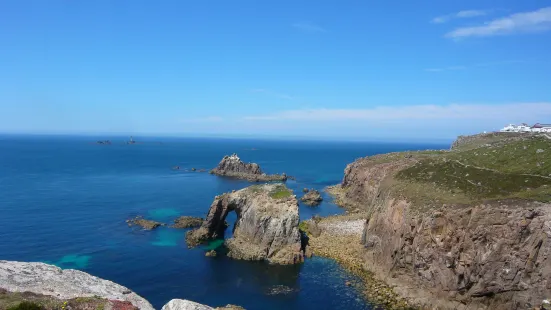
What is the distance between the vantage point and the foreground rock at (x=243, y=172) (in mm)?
145875

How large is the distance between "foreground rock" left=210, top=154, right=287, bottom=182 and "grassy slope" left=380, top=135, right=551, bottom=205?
83.1m

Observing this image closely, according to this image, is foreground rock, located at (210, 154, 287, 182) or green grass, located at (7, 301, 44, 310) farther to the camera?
foreground rock, located at (210, 154, 287, 182)

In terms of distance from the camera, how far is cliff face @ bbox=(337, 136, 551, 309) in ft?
125

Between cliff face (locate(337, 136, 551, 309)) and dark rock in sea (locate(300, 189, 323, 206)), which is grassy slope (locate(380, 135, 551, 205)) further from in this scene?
dark rock in sea (locate(300, 189, 323, 206))

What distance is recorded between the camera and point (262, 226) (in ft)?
200

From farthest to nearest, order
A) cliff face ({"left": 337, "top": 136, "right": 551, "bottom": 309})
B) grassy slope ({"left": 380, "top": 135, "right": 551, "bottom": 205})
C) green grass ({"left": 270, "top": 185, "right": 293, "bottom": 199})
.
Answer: green grass ({"left": 270, "top": 185, "right": 293, "bottom": 199}), grassy slope ({"left": 380, "top": 135, "right": 551, "bottom": 205}), cliff face ({"left": 337, "top": 136, "right": 551, "bottom": 309})

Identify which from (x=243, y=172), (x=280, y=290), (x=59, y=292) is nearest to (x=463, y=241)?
(x=280, y=290)

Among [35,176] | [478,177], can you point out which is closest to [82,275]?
[478,177]

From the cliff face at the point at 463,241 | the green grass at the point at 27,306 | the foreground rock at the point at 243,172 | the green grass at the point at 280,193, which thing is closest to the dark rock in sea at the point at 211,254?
the green grass at the point at 280,193

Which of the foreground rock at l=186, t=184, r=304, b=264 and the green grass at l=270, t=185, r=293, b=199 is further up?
the green grass at l=270, t=185, r=293, b=199

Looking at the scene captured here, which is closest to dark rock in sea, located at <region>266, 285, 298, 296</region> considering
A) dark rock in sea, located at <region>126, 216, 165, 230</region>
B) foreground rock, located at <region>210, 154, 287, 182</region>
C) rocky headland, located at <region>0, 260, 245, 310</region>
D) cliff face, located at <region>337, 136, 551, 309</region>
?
cliff face, located at <region>337, 136, 551, 309</region>

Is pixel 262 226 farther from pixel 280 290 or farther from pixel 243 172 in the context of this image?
pixel 243 172

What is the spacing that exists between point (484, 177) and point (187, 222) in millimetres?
56928

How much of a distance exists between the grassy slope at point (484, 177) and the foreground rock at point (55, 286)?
40.4 metres
